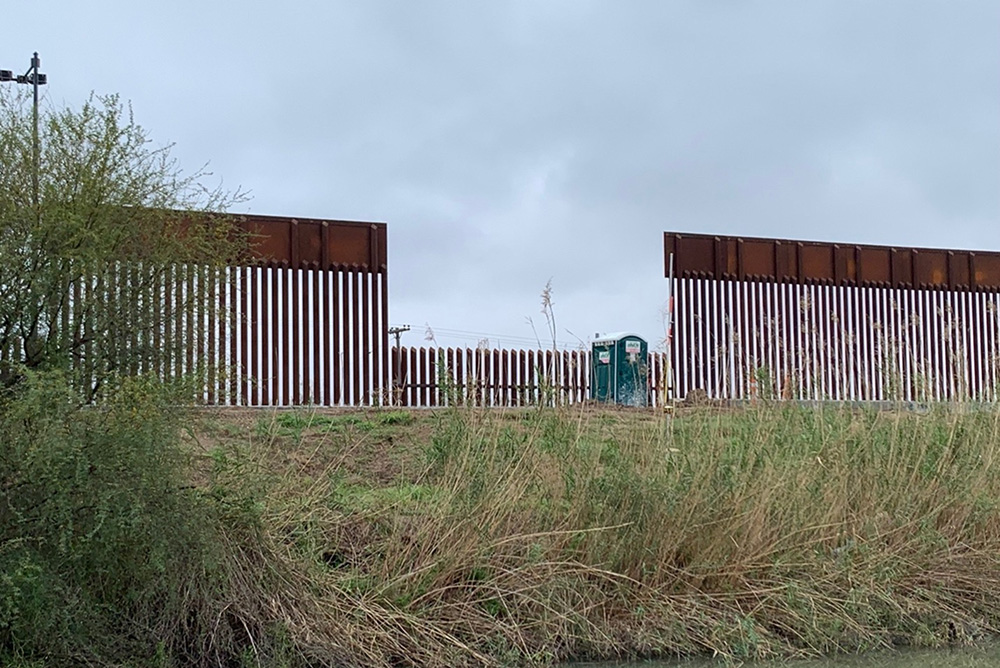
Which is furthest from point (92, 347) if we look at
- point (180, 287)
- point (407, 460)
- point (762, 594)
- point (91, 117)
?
point (762, 594)

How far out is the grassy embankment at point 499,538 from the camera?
702cm

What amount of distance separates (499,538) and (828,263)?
12149 mm

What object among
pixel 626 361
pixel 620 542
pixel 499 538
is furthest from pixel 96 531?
pixel 626 361

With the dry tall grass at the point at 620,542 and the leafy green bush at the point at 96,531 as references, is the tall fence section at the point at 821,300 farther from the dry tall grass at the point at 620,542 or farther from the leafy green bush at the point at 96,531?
the leafy green bush at the point at 96,531

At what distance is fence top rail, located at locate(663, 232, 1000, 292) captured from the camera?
61.7ft

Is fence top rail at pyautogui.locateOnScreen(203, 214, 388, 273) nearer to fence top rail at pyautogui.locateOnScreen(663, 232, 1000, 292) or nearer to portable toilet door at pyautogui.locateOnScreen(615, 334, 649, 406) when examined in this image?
portable toilet door at pyautogui.locateOnScreen(615, 334, 649, 406)

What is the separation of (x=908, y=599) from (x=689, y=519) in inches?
70.3

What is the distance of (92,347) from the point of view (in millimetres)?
9031

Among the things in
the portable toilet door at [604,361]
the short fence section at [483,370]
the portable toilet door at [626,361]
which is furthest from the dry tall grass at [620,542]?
the portable toilet door at [604,361]

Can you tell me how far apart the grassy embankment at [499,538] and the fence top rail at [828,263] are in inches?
297

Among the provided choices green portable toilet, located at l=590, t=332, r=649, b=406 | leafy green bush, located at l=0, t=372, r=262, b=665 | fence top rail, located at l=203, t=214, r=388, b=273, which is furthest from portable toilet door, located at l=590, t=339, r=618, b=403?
leafy green bush, located at l=0, t=372, r=262, b=665

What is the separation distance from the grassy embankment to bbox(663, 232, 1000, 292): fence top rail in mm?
7536

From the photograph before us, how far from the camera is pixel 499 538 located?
29.2 feet

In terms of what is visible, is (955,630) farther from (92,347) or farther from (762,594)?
(92,347)
